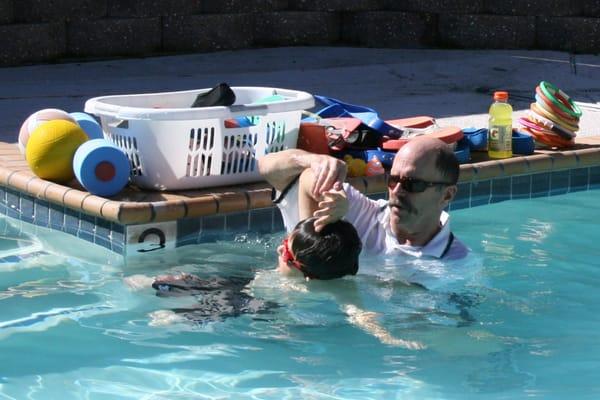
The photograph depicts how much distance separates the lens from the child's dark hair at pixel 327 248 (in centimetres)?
472

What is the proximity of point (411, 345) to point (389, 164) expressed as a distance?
7.02ft

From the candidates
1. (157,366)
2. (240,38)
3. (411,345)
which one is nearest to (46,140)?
(157,366)

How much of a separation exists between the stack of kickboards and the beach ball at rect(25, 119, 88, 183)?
2978mm

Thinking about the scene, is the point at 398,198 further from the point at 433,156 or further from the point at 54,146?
the point at 54,146

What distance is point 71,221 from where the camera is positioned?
6250mm

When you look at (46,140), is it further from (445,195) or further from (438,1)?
(438,1)

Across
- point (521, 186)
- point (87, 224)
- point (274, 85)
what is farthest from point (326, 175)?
point (274, 85)

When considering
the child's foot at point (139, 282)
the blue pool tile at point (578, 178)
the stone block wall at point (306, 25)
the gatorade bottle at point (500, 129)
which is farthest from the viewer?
the stone block wall at point (306, 25)

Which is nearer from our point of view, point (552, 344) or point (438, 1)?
point (552, 344)

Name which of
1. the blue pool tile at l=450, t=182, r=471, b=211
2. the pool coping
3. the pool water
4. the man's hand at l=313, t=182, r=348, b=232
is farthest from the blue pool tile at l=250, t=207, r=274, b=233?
the man's hand at l=313, t=182, r=348, b=232

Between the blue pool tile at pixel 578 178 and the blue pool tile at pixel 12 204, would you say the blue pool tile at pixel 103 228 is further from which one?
the blue pool tile at pixel 578 178

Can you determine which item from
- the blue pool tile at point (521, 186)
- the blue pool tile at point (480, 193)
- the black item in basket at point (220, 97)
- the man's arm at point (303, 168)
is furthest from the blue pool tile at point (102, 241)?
the blue pool tile at point (521, 186)

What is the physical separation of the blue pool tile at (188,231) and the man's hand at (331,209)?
1.48 metres

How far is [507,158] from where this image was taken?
7391mm
